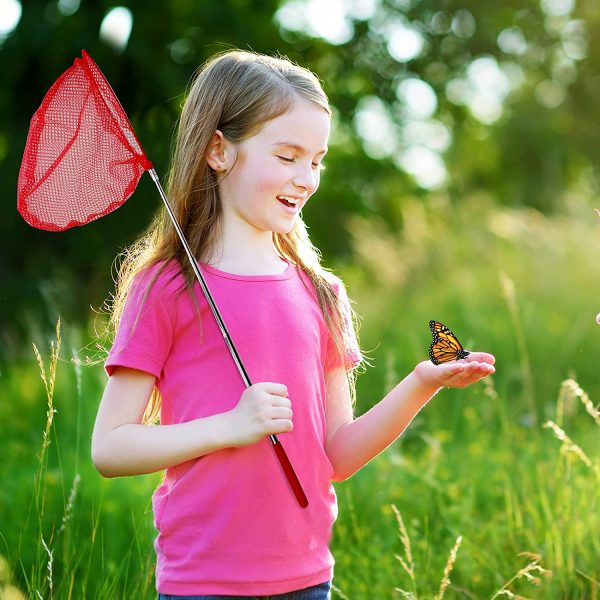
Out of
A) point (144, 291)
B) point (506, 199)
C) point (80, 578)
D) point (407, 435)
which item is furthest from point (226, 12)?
point (506, 199)

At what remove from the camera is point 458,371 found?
202 cm

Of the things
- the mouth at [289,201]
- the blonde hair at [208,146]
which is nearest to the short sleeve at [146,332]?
the blonde hair at [208,146]

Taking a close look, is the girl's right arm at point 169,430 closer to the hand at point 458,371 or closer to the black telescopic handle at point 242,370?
the black telescopic handle at point 242,370

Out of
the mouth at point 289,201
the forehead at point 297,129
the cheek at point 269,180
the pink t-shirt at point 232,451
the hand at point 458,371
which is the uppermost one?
the forehead at point 297,129

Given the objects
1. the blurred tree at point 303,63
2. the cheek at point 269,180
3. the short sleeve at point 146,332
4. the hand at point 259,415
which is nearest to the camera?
the hand at point 259,415

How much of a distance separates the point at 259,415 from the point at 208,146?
0.68 m

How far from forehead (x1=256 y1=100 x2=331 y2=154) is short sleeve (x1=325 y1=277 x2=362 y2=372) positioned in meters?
0.36

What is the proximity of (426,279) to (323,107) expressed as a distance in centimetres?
702

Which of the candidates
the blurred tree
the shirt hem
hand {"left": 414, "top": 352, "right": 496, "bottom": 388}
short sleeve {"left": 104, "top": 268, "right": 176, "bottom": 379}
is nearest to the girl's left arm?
hand {"left": 414, "top": 352, "right": 496, "bottom": 388}

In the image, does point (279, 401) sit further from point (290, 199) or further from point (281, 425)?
point (290, 199)

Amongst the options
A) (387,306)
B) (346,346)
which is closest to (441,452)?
(346,346)

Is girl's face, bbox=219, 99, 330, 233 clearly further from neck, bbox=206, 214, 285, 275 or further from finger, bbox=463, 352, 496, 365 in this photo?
finger, bbox=463, 352, 496, 365

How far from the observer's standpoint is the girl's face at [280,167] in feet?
7.13

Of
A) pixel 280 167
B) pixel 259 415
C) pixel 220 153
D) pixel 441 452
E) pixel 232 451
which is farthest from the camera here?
pixel 441 452
